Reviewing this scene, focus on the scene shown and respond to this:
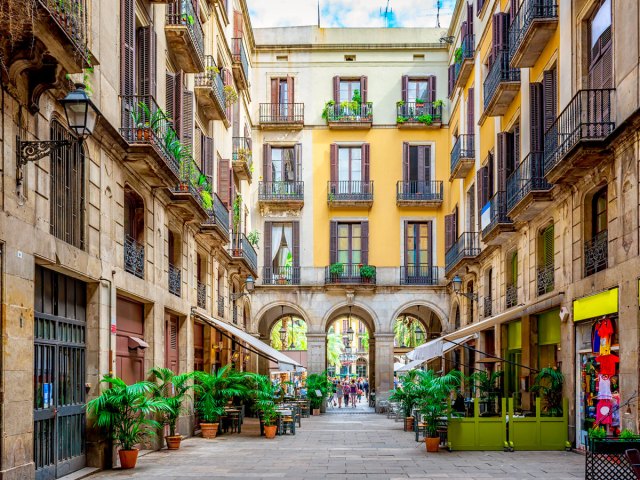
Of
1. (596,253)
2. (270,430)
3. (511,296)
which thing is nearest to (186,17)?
(270,430)

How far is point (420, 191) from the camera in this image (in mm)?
38188

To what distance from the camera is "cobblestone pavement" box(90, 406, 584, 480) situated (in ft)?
48.0

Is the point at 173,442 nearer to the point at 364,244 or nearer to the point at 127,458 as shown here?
the point at 127,458

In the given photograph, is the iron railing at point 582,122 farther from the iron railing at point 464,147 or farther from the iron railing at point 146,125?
the iron railing at point 464,147

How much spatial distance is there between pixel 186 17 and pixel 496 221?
1011 centimetres

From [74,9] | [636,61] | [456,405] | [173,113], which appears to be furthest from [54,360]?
[456,405]

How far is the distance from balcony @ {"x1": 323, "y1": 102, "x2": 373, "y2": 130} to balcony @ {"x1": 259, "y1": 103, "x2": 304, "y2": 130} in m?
1.33

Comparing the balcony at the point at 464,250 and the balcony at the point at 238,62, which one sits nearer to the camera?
the balcony at the point at 464,250

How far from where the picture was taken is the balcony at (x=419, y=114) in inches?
1506

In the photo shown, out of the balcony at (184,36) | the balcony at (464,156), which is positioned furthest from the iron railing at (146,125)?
the balcony at (464,156)

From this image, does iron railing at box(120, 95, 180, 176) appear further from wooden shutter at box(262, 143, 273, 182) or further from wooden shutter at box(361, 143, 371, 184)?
wooden shutter at box(361, 143, 371, 184)

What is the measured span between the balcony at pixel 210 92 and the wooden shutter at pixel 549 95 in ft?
30.3

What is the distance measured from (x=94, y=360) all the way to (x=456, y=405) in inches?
449

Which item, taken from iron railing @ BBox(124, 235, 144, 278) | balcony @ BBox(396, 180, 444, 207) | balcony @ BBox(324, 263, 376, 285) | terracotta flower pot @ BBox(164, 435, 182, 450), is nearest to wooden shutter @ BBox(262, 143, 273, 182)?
balcony @ BBox(324, 263, 376, 285)
